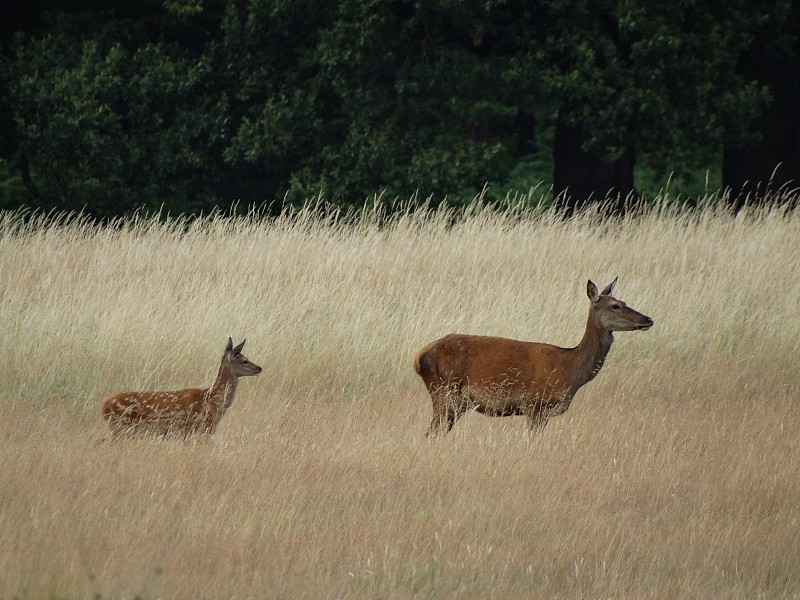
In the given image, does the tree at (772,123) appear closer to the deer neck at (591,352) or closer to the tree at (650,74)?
the tree at (650,74)

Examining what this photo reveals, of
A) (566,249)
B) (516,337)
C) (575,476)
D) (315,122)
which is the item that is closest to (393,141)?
(315,122)

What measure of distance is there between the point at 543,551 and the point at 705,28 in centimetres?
1516

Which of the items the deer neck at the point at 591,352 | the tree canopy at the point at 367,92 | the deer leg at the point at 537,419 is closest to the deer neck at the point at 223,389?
the deer leg at the point at 537,419

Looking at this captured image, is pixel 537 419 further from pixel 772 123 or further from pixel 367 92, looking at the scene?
pixel 772 123

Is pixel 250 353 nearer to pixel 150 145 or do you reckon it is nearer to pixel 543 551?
pixel 543 551

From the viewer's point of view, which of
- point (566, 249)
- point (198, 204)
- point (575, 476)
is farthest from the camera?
point (198, 204)

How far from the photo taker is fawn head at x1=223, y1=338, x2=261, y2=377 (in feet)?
28.8

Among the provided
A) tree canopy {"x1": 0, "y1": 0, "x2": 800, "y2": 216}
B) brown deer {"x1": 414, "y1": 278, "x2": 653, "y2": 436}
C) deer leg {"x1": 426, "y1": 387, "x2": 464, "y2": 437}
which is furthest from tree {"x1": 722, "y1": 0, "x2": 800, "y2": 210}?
deer leg {"x1": 426, "y1": 387, "x2": 464, "y2": 437}

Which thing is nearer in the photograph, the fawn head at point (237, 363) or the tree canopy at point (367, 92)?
the fawn head at point (237, 363)

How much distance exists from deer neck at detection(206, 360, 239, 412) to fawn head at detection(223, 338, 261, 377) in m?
0.03

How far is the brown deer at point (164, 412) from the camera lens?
7.96m

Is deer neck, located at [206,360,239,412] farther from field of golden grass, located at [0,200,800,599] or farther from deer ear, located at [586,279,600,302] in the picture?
deer ear, located at [586,279,600,302]

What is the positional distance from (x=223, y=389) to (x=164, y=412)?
549mm

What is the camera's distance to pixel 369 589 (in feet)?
17.0
